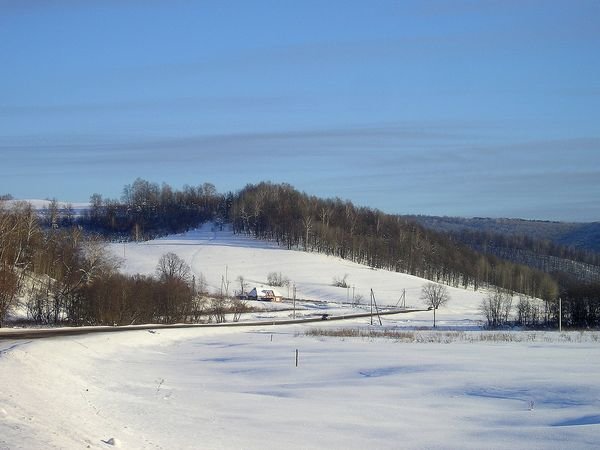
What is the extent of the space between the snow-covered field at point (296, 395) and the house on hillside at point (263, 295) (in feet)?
229

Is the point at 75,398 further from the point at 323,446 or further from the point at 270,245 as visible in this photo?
the point at 270,245

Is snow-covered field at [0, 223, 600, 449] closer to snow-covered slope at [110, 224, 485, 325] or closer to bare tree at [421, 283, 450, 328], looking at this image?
bare tree at [421, 283, 450, 328]

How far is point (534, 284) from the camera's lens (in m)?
163

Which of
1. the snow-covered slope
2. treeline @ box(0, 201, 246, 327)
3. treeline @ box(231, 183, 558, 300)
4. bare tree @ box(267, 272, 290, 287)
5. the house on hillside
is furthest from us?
treeline @ box(231, 183, 558, 300)

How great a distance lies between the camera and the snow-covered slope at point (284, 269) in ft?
410

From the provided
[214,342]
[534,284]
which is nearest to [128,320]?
[214,342]

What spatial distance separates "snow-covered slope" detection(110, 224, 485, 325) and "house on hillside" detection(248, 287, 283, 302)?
270 inches

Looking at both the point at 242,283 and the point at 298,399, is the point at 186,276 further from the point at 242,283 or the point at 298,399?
the point at 298,399

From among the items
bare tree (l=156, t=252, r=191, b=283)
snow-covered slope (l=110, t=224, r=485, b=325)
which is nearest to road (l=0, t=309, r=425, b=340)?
bare tree (l=156, t=252, r=191, b=283)

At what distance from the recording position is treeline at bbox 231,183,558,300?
547 ft

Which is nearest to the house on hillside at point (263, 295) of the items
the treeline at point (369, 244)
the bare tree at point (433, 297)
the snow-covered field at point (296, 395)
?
the bare tree at point (433, 297)

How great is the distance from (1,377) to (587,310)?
76.8 meters

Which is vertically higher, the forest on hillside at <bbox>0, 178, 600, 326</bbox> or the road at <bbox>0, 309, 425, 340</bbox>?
the forest on hillside at <bbox>0, 178, 600, 326</bbox>

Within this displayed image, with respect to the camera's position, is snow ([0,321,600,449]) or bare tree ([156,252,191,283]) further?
bare tree ([156,252,191,283])
